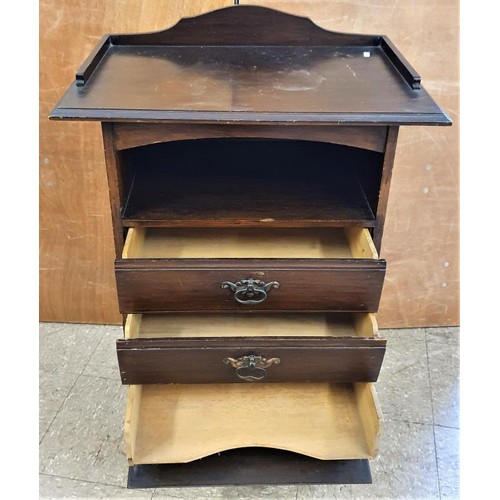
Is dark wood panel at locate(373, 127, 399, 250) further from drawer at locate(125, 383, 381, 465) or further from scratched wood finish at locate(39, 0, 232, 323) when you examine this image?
scratched wood finish at locate(39, 0, 232, 323)

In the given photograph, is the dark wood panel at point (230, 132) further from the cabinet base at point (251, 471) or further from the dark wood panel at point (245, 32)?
the cabinet base at point (251, 471)

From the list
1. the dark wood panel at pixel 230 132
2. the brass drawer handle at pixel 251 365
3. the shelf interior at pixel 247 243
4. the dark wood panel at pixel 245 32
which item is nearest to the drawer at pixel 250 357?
the brass drawer handle at pixel 251 365

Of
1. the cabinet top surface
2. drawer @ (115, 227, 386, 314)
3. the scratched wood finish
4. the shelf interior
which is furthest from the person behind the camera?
the scratched wood finish

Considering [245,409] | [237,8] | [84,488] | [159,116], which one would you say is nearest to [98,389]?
[84,488]

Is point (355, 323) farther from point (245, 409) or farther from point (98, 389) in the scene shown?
point (98, 389)

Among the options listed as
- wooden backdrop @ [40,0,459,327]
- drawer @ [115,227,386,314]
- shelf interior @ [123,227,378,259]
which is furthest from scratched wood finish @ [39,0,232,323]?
drawer @ [115,227,386,314]

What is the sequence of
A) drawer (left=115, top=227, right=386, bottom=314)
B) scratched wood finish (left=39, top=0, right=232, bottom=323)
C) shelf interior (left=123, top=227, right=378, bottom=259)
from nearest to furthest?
drawer (left=115, top=227, right=386, bottom=314), shelf interior (left=123, top=227, right=378, bottom=259), scratched wood finish (left=39, top=0, right=232, bottom=323)

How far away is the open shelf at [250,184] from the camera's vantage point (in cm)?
109

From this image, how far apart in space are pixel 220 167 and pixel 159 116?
1.12ft

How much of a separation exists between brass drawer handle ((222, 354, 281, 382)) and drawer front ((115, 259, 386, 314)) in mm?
Answer: 106

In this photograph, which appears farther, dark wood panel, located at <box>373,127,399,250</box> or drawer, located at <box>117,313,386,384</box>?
drawer, located at <box>117,313,386,384</box>

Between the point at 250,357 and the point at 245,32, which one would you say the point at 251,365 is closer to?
the point at 250,357

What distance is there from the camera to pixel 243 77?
108 cm

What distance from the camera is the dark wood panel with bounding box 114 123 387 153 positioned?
978mm
